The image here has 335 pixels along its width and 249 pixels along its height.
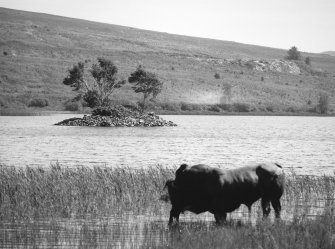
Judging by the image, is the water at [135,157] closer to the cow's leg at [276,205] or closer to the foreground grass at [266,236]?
the foreground grass at [266,236]

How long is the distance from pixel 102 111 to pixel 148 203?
69841 millimetres

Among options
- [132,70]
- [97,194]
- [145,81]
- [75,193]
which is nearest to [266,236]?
[97,194]

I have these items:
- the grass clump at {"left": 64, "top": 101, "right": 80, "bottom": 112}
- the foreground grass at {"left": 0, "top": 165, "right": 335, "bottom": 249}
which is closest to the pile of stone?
Answer: the grass clump at {"left": 64, "top": 101, "right": 80, "bottom": 112}

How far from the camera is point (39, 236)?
1611 centimetres

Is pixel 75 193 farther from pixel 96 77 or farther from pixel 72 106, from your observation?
pixel 72 106

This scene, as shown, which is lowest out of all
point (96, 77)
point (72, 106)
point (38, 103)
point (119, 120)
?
point (38, 103)

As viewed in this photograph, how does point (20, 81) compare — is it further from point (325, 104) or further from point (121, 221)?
point (121, 221)

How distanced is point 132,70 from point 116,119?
233 ft

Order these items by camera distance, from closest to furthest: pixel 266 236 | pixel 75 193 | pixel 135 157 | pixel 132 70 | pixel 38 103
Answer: pixel 266 236, pixel 75 193, pixel 135 157, pixel 38 103, pixel 132 70

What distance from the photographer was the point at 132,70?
522 ft

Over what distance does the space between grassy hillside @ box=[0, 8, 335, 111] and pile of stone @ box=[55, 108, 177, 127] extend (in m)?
37.1

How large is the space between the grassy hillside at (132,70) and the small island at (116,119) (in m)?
37.0

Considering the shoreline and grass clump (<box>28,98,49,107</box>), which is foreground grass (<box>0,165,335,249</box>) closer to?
the shoreline

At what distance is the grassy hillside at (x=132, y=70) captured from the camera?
13625cm
